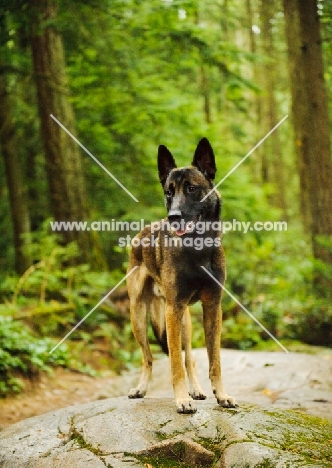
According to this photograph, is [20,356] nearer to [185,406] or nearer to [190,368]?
[190,368]

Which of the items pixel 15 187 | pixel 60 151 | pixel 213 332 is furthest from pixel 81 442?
pixel 15 187

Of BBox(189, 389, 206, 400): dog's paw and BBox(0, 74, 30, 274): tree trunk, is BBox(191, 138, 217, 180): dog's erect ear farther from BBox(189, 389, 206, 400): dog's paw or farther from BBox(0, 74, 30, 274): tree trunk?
BBox(0, 74, 30, 274): tree trunk

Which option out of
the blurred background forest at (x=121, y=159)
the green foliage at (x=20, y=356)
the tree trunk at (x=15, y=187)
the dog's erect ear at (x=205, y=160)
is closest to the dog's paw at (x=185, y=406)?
the dog's erect ear at (x=205, y=160)

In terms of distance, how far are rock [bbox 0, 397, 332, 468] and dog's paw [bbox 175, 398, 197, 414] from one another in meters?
0.06

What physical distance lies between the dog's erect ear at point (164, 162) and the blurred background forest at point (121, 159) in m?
3.90

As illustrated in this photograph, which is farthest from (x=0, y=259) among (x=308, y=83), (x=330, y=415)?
(x=330, y=415)

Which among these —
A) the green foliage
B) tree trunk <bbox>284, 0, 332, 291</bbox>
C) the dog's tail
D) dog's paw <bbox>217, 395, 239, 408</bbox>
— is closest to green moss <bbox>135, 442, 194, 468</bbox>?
dog's paw <bbox>217, 395, 239, 408</bbox>

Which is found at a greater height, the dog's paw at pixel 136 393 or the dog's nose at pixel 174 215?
the dog's nose at pixel 174 215

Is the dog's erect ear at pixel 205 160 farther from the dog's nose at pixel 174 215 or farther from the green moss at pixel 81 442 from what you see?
the green moss at pixel 81 442

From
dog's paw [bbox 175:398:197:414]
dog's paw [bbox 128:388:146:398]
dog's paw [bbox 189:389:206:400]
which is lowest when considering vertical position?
dog's paw [bbox 189:389:206:400]

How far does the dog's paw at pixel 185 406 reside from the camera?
165 inches

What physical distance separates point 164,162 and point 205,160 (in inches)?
16.2

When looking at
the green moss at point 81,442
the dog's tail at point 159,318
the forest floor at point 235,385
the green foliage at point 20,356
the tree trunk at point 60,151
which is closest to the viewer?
the green moss at point 81,442

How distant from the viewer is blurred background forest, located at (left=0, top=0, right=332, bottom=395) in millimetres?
9000
